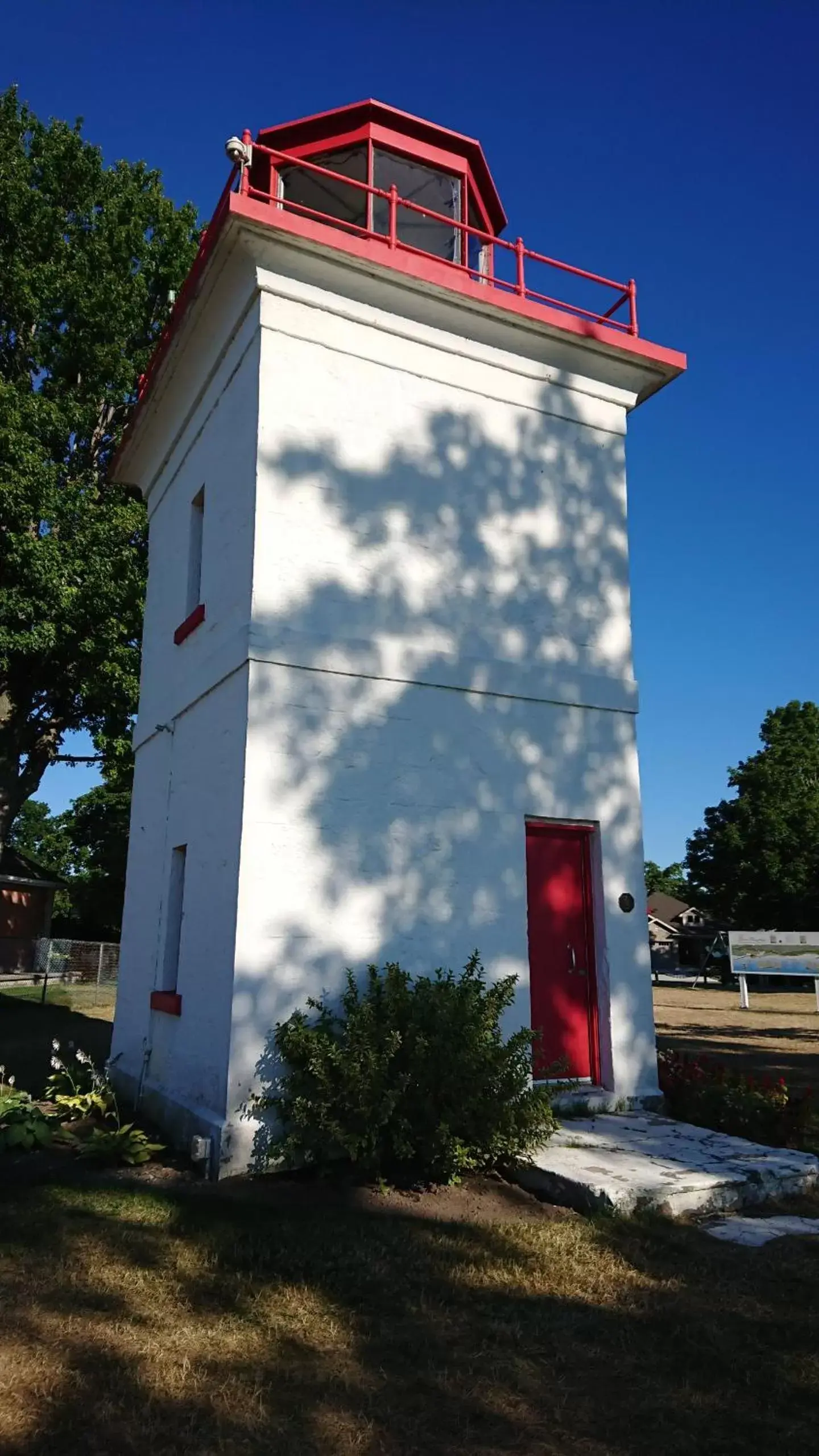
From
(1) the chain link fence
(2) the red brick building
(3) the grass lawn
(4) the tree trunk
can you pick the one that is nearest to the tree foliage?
(2) the red brick building

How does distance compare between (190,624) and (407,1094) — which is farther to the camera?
(190,624)

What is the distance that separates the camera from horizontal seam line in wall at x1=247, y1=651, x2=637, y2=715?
6844mm

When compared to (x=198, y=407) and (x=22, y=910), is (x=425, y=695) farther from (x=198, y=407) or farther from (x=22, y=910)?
(x=22, y=910)

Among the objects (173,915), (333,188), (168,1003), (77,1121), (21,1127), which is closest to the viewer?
(21,1127)

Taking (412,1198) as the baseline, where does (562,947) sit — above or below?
above

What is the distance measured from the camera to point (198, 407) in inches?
353

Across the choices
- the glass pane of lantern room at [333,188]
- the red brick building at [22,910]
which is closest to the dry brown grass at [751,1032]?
the glass pane of lantern room at [333,188]

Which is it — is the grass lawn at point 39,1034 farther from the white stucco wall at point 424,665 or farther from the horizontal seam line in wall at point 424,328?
the horizontal seam line in wall at point 424,328

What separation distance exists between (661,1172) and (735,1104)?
171 centimetres

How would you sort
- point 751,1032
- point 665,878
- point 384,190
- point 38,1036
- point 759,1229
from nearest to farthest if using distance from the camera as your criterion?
point 759,1229
point 384,190
point 38,1036
point 751,1032
point 665,878

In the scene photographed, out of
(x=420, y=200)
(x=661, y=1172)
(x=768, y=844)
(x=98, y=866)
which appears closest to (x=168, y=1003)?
(x=661, y=1172)

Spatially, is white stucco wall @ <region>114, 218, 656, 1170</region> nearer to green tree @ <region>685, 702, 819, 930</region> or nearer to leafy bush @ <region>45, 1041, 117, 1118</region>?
leafy bush @ <region>45, 1041, 117, 1118</region>

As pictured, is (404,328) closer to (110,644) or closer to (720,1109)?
(720,1109)

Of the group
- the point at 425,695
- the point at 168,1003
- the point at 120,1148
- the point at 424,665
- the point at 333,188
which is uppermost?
the point at 333,188
